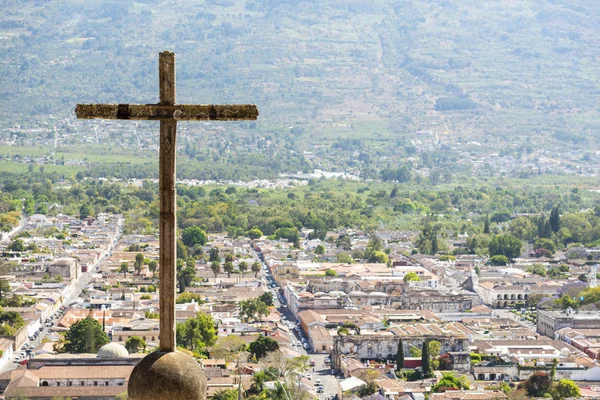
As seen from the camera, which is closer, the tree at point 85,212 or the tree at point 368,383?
the tree at point 368,383

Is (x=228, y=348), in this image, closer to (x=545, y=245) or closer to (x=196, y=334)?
(x=196, y=334)

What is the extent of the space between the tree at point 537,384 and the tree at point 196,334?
10.4 m

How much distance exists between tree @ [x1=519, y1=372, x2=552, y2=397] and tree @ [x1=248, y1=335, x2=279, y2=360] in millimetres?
8096

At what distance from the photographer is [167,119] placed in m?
5.93

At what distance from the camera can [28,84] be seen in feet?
640

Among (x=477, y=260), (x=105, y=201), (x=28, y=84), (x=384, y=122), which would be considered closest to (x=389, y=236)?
(x=477, y=260)

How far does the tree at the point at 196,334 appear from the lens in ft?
132

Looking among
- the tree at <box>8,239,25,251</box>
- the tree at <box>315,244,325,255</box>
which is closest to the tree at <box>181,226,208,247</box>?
the tree at <box>315,244,325,255</box>

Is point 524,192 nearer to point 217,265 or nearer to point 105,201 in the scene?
point 105,201

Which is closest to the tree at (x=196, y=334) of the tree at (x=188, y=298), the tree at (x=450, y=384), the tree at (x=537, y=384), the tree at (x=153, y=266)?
the tree at (x=450, y=384)

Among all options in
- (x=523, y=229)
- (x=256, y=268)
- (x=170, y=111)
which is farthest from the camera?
(x=523, y=229)

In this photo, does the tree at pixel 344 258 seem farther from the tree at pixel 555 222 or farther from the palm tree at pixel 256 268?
the tree at pixel 555 222

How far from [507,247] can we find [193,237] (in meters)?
18.5

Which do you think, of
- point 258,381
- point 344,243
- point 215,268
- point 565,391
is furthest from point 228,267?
point 565,391
